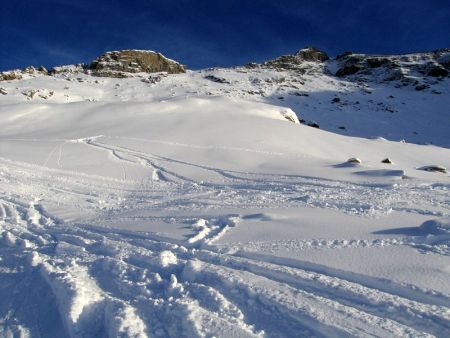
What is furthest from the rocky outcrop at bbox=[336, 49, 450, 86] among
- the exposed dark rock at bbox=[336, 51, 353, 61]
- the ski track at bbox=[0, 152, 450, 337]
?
the ski track at bbox=[0, 152, 450, 337]

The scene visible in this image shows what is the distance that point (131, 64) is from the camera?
5644 cm

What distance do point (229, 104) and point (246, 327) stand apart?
17962 mm

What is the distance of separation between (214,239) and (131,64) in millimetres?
55721

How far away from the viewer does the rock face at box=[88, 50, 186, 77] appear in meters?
53.6

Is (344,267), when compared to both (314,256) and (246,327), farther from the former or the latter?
(246,327)

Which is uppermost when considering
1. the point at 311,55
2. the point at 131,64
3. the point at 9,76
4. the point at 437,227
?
the point at 311,55

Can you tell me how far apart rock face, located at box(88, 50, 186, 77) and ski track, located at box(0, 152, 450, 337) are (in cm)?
5046

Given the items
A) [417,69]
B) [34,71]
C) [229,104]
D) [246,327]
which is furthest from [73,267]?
[417,69]

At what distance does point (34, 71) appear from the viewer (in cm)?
5075

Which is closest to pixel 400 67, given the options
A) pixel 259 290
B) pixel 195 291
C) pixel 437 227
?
pixel 437 227

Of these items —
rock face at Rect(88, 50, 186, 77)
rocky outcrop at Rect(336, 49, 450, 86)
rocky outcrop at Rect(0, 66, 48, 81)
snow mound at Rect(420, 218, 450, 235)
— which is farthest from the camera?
rock face at Rect(88, 50, 186, 77)

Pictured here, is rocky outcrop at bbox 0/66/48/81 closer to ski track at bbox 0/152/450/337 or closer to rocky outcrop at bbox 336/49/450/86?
rocky outcrop at bbox 336/49/450/86

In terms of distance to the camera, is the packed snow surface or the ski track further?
the packed snow surface

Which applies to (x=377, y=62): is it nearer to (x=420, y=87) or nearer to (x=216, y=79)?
(x=420, y=87)
